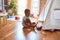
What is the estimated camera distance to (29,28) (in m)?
3.53

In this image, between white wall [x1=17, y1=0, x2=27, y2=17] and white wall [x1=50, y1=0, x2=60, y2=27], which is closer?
white wall [x1=50, y1=0, x2=60, y2=27]

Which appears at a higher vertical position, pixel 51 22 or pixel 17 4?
pixel 17 4

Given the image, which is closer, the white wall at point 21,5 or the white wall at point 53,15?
the white wall at point 53,15

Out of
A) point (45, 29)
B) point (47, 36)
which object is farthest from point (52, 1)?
point (47, 36)

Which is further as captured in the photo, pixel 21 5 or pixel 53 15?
pixel 21 5

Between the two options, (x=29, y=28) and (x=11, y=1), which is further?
(x=11, y=1)

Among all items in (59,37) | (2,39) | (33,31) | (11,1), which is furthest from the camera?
(11,1)

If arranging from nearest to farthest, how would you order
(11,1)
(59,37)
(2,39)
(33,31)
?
(2,39) → (59,37) → (33,31) → (11,1)

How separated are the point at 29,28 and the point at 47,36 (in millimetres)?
708

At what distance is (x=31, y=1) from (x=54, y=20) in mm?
2737

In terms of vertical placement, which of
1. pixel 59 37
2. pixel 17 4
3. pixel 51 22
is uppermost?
pixel 17 4

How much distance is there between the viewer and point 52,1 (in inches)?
132

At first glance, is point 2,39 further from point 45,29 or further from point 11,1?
point 11,1

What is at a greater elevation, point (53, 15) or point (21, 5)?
point (21, 5)
